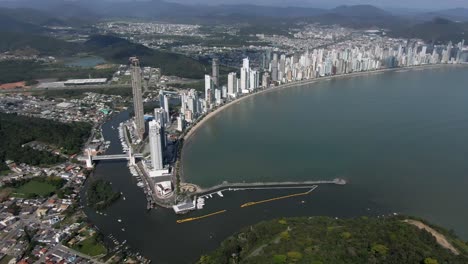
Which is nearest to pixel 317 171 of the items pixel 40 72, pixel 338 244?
pixel 338 244

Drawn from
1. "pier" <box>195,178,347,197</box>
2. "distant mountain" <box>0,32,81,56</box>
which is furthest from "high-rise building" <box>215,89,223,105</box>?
"distant mountain" <box>0,32,81,56</box>

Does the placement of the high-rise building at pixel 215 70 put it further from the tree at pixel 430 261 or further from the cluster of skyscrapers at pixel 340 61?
the tree at pixel 430 261

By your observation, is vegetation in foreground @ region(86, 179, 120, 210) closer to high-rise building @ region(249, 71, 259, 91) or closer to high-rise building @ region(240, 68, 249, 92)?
high-rise building @ region(240, 68, 249, 92)

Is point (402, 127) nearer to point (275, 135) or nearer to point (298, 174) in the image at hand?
point (275, 135)

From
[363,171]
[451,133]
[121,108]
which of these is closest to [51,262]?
[363,171]

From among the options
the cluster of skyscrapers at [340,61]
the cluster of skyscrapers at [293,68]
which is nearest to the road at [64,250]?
the cluster of skyscrapers at [293,68]

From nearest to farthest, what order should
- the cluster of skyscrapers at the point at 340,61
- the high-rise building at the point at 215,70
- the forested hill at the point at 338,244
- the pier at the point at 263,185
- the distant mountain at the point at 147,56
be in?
the forested hill at the point at 338,244
the pier at the point at 263,185
the high-rise building at the point at 215,70
the cluster of skyscrapers at the point at 340,61
the distant mountain at the point at 147,56
